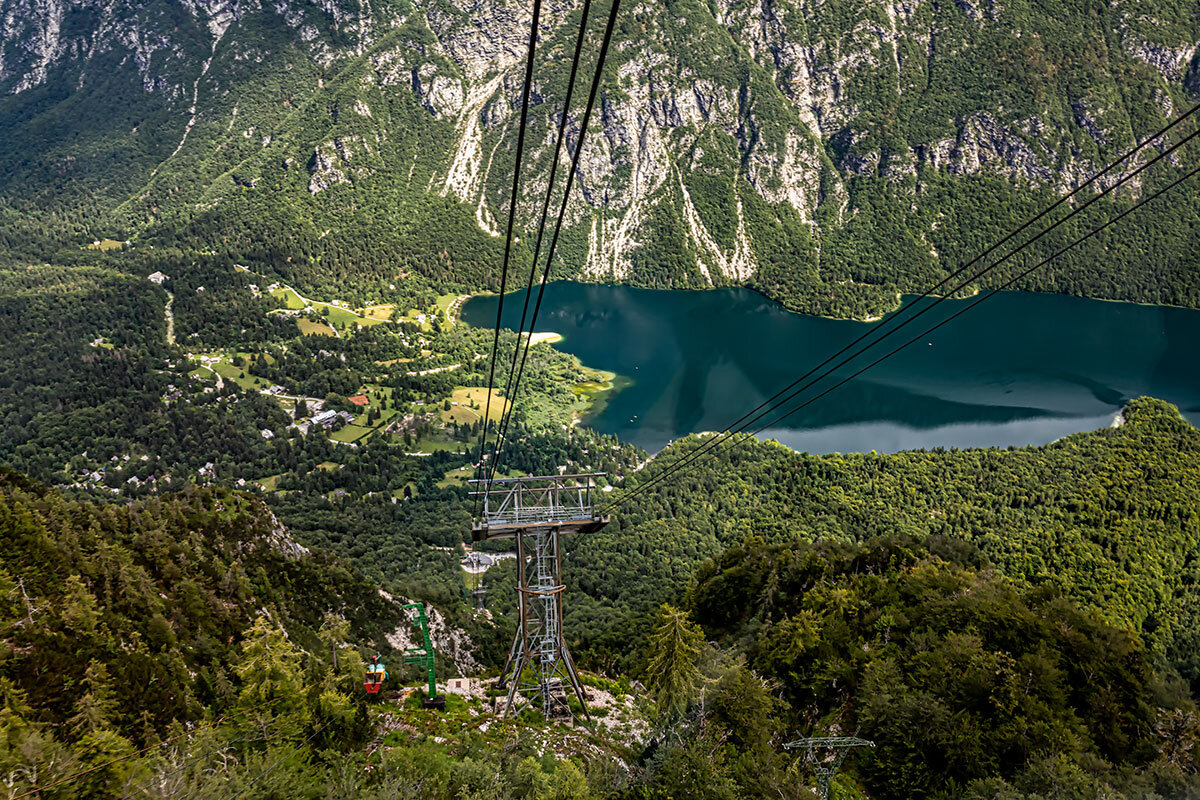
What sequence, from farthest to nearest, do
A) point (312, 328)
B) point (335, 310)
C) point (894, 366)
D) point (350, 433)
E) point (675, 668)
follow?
point (335, 310) < point (312, 328) < point (894, 366) < point (350, 433) < point (675, 668)

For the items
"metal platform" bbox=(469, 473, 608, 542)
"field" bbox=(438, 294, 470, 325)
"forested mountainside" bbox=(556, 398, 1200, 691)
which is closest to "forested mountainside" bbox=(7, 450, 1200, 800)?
"metal platform" bbox=(469, 473, 608, 542)

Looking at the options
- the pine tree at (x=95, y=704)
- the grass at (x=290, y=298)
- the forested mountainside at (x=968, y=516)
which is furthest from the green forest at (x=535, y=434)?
the grass at (x=290, y=298)

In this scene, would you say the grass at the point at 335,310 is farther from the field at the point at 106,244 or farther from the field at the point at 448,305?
the field at the point at 106,244

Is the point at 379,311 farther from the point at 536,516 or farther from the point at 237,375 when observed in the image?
the point at 536,516

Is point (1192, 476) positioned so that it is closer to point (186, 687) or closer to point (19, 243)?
point (186, 687)

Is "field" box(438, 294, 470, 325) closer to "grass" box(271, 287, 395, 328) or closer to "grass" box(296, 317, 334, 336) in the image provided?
"grass" box(271, 287, 395, 328)

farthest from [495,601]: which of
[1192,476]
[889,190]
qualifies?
[889,190]

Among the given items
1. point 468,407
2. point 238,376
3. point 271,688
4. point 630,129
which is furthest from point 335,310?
point 271,688
